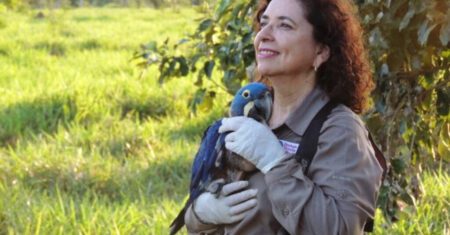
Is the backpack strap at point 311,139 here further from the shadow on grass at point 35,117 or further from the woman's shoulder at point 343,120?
the shadow on grass at point 35,117

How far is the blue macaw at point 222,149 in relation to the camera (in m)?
1.93

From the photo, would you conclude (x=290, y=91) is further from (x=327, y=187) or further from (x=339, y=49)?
(x=327, y=187)

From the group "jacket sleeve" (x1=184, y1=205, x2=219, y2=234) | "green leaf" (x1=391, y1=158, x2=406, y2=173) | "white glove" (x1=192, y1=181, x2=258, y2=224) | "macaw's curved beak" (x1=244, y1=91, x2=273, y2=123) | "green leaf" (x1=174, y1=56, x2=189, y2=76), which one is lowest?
"green leaf" (x1=391, y1=158, x2=406, y2=173)

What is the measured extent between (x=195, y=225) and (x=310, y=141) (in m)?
0.39

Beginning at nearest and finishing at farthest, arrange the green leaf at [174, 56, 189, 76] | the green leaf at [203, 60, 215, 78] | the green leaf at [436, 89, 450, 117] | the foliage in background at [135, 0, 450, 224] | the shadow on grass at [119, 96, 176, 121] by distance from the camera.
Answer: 1. the foliage in background at [135, 0, 450, 224]
2. the green leaf at [436, 89, 450, 117]
3. the green leaf at [203, 60, 215, 78]
4. the green leaf at [174, 56, 189, 76]
5. the shadow on grass at [119, 96, 176, 121]

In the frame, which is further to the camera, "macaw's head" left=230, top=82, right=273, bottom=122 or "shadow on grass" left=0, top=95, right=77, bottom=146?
"shadow on grass" left=0, top=95, right=77, bottom=146

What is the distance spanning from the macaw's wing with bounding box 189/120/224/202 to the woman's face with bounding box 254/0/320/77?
208mm

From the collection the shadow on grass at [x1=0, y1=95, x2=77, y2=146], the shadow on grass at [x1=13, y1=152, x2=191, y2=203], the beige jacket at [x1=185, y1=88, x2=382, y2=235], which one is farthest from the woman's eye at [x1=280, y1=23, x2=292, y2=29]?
the shadow on grass at [x1=0, y1=95, x2=77, y2=146]

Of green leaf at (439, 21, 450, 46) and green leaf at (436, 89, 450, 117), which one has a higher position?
green leaf at (439, 21, 450, 46)

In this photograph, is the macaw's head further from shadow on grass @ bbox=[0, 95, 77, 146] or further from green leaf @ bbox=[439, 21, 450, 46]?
shadow on grass @ bbox=[0, 95, 77, 146]

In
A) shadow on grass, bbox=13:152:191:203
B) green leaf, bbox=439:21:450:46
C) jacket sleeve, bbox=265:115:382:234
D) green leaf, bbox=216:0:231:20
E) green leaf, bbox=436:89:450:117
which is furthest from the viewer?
shadow on grass, bbox=13:152:191:203

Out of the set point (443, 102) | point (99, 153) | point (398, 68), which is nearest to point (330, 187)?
point (398, 68)

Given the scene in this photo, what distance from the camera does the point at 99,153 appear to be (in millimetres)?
5691

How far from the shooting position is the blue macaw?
1930 millimetres
